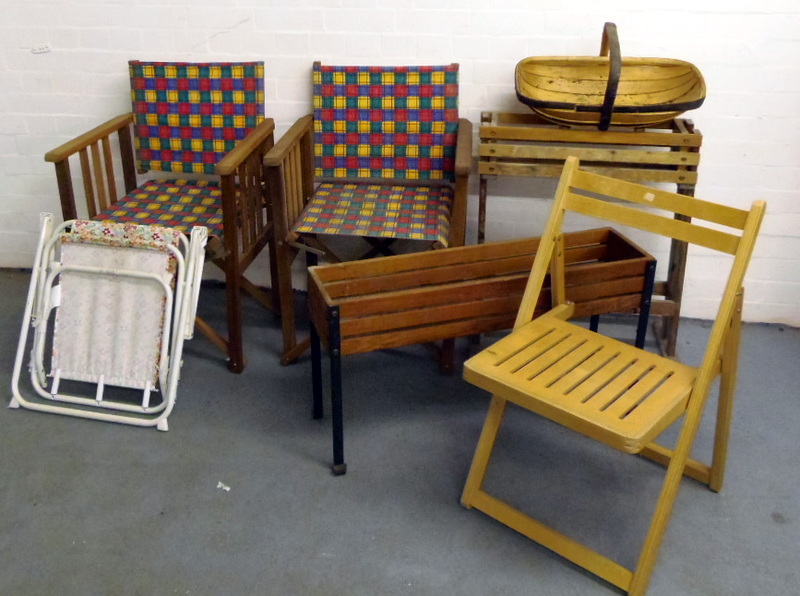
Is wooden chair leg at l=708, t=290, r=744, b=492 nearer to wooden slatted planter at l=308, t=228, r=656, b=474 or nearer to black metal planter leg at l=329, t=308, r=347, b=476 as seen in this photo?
wooden slatted planter at l=308, t=228, r=656, b=474

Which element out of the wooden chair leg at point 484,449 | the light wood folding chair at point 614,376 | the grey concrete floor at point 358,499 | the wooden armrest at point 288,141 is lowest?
the grey concrete floor at point 358,499

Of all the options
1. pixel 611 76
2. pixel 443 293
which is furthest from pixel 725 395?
pixel 611 76

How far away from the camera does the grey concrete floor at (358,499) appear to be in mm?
1863

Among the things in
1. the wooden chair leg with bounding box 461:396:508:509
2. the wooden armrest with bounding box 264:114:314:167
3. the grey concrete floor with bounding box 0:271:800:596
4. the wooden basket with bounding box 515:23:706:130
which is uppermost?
the wooden basket with bounding box 515:23:706:130

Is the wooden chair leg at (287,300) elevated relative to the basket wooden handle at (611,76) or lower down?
lower down

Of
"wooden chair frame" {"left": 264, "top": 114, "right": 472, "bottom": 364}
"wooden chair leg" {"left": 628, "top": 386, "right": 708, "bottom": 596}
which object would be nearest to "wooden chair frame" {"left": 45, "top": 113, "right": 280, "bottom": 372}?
"wooden chair frame" {"left": 264, "top": 114, "right": 472, "bottom": 364}

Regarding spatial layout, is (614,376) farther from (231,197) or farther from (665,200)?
(231,197)

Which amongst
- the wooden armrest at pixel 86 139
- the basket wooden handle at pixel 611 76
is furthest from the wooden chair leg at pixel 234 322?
the basket wooden handle at pixel 611 76

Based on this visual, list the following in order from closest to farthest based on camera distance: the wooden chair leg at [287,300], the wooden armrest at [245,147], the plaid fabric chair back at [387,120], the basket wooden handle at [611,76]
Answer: the basket wooden handle at [611,76] < the wooden armrest at [245,147] < the wooden chair leg at [287,300] < the plaid fabric chair back at [387,120]

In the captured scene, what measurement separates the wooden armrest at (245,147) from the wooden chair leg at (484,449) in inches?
40.9

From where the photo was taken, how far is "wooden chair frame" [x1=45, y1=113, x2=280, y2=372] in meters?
2.43

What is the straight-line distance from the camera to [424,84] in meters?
2.72

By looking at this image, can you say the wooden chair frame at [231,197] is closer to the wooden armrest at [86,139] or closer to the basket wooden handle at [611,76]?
the wooden armrest at [86,139]

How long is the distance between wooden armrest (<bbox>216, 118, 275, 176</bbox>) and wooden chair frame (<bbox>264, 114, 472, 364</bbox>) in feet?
0.26
